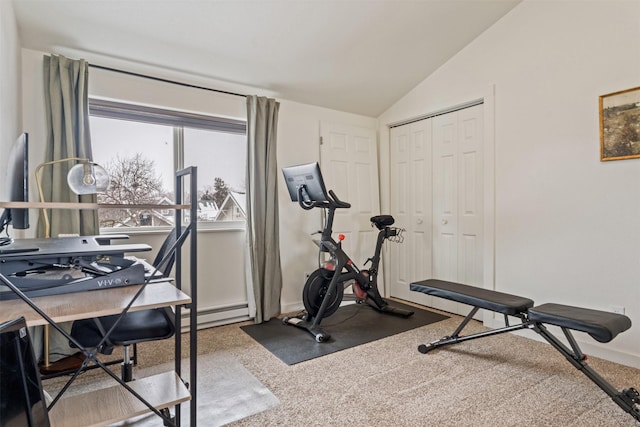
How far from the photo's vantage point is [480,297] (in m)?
2.34

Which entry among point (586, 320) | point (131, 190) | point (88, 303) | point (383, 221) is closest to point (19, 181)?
point (88, 303)

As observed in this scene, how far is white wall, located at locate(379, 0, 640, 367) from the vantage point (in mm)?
2359

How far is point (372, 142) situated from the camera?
4.21 metres

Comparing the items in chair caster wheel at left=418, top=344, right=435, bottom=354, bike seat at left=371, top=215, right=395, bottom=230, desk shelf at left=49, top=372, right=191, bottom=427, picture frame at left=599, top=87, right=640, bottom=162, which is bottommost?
chair caster wheel at left=418, top=344, right=435, bottom=354

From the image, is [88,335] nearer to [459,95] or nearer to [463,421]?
[463,421]

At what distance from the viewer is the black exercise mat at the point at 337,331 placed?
2625 millimetres

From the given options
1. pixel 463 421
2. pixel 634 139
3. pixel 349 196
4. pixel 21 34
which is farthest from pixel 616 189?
pixel 21 34

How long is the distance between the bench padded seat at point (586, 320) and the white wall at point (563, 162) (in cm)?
66

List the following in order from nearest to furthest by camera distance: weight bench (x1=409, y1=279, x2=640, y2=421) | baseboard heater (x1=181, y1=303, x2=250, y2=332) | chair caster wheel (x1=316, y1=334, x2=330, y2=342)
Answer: weight bench (x1=409, y1=279, x2=640, y2=421)
chair caster wheel (x1=316, y1=334, x2=330, y2=342)
baseboard heater (x1=181, y1=303, x2=250, y2=332)

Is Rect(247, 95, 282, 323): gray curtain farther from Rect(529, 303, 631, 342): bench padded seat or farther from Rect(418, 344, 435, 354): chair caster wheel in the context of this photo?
Rect(529, 303, 631, 342): bench padded seat

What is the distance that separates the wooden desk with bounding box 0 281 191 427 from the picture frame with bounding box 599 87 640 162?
2.81 m

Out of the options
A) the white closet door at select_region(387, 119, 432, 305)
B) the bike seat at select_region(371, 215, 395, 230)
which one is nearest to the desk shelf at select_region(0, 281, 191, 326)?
the bike seat at select_region(371, 215, 395, 230)

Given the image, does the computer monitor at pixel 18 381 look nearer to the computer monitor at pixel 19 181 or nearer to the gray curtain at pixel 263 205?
the computer monitor at pixel 19 181

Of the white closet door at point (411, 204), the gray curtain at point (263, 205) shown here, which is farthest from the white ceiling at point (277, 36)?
the white closet door at point (411, 204)
